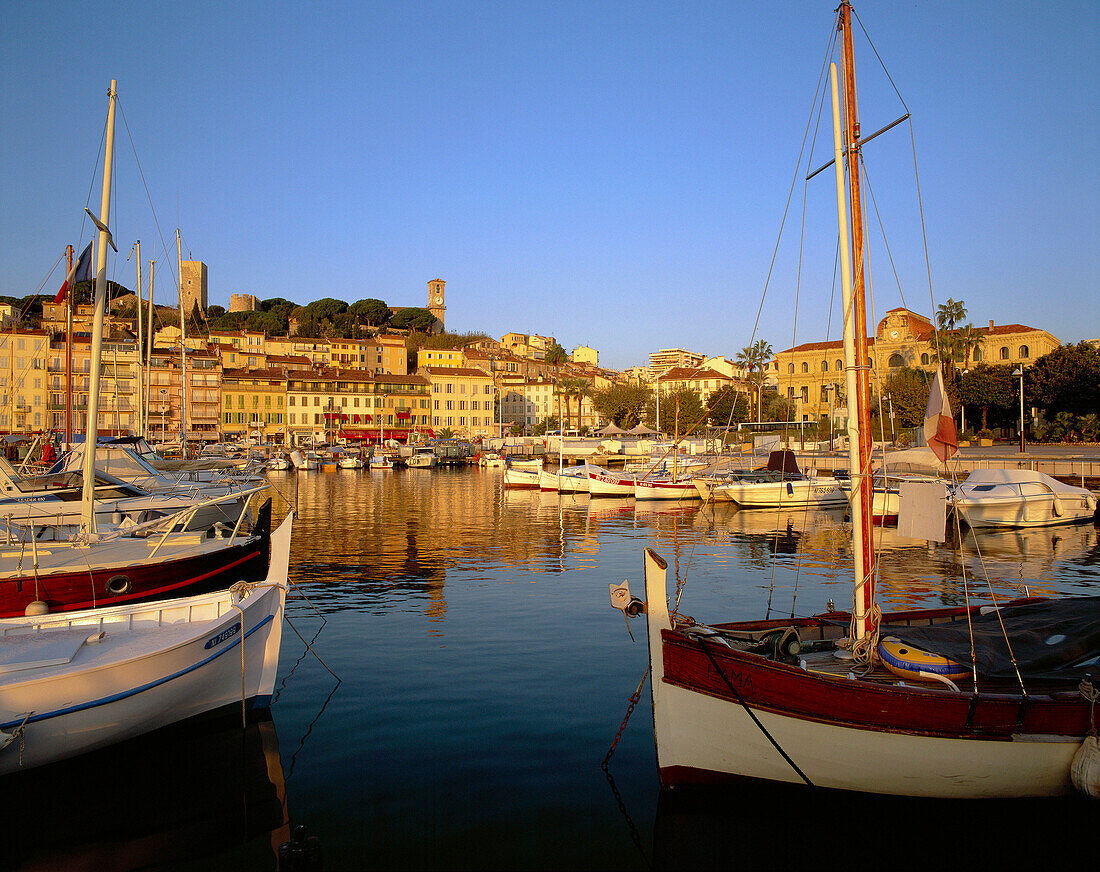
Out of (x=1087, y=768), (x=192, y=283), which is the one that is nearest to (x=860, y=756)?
(x=1087, y=768)

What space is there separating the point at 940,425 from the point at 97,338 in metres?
14.2

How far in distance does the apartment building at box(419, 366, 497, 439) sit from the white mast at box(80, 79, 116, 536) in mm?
90568

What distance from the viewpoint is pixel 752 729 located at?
751 cm

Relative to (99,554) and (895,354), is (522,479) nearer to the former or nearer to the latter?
(99,554)

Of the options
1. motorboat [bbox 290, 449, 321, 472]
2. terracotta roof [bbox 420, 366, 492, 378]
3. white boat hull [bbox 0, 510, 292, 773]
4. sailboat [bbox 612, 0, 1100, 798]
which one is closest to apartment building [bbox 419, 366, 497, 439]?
terracotta roof [bbox 420, 366, 492, 378]

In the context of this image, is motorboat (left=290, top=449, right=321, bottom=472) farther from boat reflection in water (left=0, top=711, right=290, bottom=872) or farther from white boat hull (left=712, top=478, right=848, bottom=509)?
Answer: boat reflection in water (left=0, top=711, right=290, bottom=872)

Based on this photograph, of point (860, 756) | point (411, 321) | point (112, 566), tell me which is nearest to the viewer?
point (860, 756)

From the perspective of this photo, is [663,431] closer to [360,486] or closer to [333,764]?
[360,486]

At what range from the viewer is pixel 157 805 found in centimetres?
801

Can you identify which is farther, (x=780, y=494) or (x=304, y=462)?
(x=304, y=462)

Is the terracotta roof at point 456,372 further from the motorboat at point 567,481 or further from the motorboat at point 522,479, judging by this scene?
the motorboat at point 567,481

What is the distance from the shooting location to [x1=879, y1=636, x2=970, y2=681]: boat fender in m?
8.00

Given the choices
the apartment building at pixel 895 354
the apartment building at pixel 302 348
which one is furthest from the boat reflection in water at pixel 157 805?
the apartment building at pixel 302 348

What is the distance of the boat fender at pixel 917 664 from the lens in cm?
800
